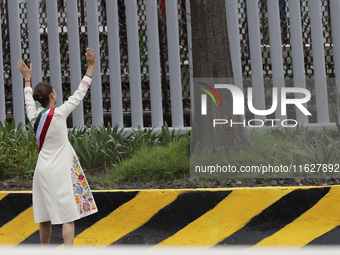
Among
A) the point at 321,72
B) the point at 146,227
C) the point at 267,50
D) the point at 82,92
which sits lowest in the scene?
the point at 146,227

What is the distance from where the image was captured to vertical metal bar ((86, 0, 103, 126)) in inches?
209

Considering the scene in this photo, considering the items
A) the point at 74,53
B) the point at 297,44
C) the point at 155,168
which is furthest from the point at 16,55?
the point at 297,44

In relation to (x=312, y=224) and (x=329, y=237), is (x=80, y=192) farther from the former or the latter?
(x=329, y=237)

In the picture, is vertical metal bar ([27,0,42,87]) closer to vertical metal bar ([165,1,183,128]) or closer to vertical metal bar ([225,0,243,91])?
vertical metal bar ([165,1,183,128])

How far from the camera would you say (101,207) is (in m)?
3.42

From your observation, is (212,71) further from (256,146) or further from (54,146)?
(54,146)

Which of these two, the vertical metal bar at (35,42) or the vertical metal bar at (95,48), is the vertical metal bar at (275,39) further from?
the vertical metal bar at (35,42)

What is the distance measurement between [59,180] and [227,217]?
1.28 m

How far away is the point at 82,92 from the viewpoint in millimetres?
2961

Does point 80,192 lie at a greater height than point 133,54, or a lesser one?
lesser

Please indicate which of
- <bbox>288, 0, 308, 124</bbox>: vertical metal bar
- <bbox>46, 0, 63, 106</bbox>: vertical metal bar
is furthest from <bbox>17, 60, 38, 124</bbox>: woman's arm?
<bbox>288, 0, 308, 124</bbox>: vertical metal bar

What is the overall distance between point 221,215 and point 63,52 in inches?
146

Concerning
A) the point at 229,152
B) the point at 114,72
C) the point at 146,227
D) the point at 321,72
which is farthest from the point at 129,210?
the point at 321,72

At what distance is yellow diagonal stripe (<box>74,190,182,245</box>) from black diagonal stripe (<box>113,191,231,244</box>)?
1.6 inches
